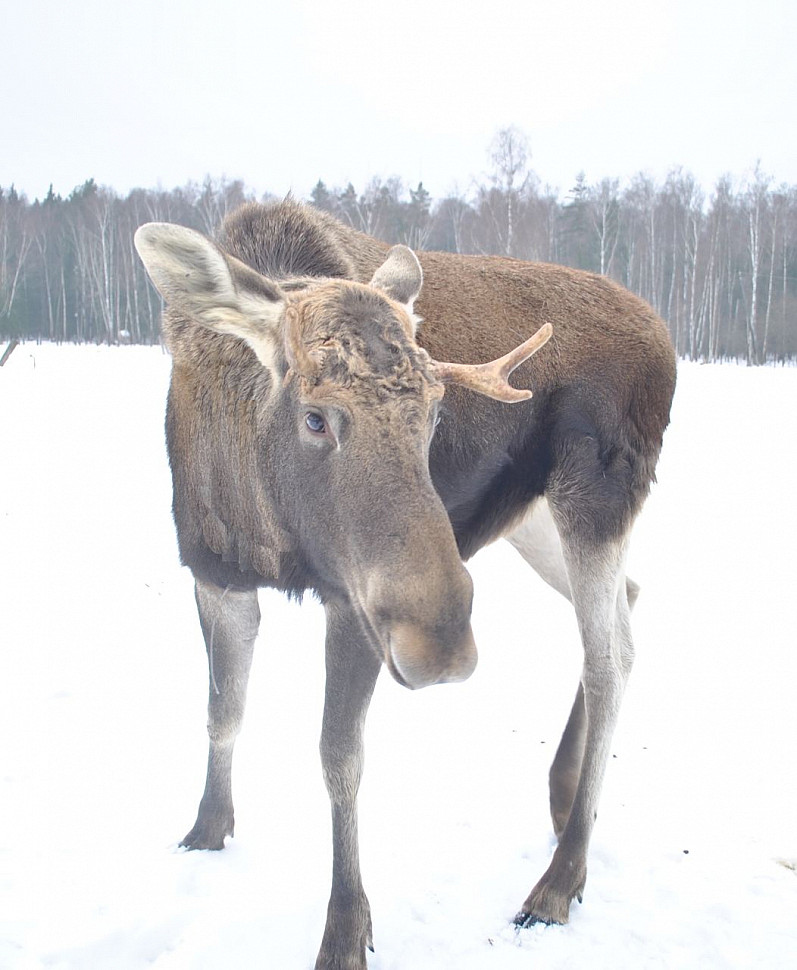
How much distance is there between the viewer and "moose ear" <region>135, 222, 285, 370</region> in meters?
2.43

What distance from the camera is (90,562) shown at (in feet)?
22.9

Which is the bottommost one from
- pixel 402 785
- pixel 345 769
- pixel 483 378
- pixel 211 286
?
pixel 402 785

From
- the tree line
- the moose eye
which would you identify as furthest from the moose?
the tree line

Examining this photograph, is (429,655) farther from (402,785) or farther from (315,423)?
(402,785)

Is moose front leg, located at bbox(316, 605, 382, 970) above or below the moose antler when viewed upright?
below

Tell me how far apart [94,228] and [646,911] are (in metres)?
43.8

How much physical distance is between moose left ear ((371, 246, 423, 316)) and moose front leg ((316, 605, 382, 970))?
1.14 m

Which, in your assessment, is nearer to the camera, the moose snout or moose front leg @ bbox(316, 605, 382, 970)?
the moose snout

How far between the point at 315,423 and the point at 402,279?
83cm

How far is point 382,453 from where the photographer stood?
218 centimetres

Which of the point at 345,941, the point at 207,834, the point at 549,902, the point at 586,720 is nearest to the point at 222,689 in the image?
the point at 207,834

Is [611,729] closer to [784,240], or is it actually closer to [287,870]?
[287,870]

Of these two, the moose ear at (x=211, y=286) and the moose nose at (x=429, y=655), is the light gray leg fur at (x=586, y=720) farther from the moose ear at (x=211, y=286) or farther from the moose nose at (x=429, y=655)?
the moose ear at (x=211, y=286)

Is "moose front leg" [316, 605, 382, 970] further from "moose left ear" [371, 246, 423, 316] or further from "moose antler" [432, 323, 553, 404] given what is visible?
"moose left ear" [371, 246, 423, 316]
